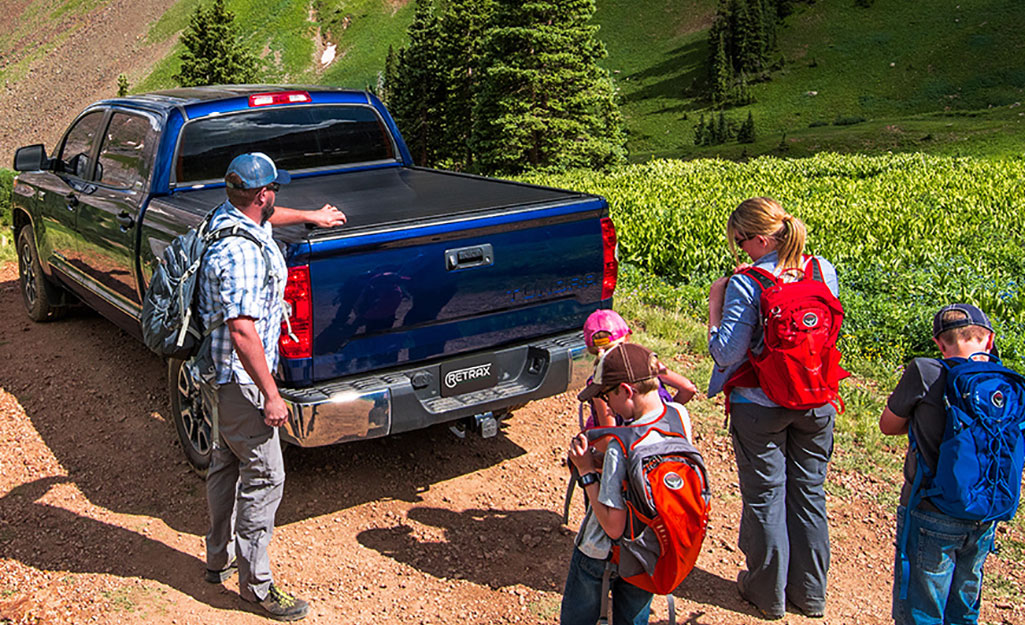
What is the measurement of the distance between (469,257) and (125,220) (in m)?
2.74

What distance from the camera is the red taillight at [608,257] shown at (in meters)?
5.66

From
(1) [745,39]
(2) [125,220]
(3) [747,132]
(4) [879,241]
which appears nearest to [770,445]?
(2) [125,220]

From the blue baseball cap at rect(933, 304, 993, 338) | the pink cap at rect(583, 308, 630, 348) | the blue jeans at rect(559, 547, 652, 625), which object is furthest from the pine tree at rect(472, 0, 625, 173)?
the blue jeans at rect(559, 547, 652, 625)

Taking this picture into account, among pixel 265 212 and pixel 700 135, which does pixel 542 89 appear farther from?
pixel 700 135

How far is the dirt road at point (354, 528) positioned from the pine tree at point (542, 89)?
2755 cm

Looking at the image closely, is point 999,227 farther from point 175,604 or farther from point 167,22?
point 167,22

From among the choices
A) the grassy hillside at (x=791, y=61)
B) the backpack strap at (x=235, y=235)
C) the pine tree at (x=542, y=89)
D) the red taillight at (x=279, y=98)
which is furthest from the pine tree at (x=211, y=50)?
the backpack strap at (x=235, y=235)

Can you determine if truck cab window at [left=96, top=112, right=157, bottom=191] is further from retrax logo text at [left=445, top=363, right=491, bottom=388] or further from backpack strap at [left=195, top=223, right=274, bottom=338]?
retrax logo text at [left=445, top=363, right=491, bottom=388]

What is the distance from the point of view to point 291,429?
15.5 feet

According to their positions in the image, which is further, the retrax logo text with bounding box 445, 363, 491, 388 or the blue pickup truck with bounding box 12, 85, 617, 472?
the retrax logo text with bounding box 445, 363, 491, 388

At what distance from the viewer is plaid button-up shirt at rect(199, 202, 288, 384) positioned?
4.05m

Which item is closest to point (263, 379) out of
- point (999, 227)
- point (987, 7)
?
point (999, 227)

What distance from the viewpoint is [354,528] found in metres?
5.35

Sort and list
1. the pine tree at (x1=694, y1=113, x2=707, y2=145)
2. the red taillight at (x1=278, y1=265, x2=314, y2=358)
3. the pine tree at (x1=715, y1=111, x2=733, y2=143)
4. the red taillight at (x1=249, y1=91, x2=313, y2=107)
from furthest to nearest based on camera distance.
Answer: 1. the pine tree at (x1=694, y1=113, x2=707, y2=145)
2. the pine tree at (x1=715, y1=111, x2=733, y2=143)
3. the red taillight at (x1=249, y1=91, x2=313, y2=107)
4. the red taillight at (x1=278, y1=265, x2=314, y2=358)
